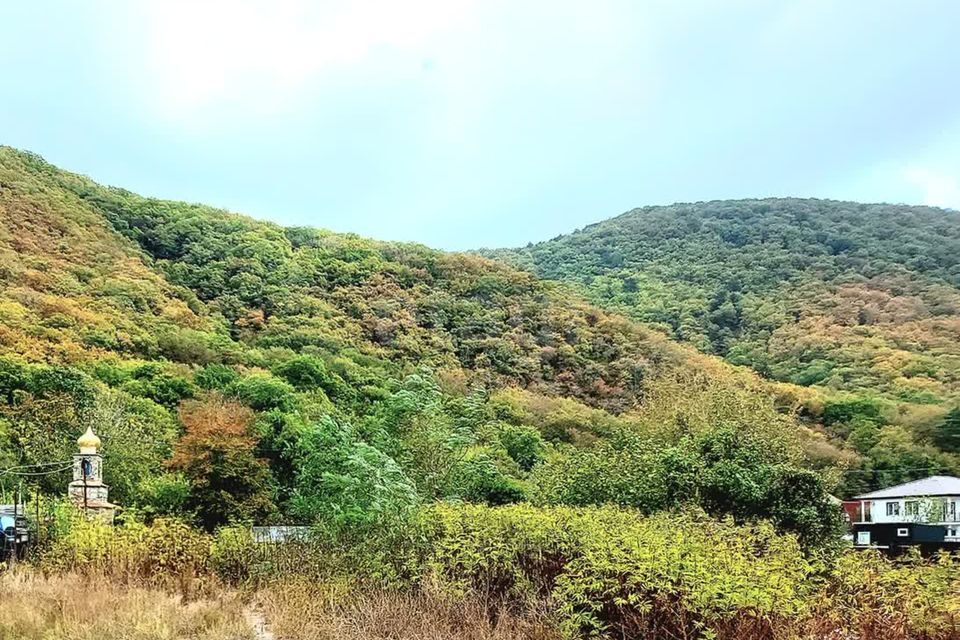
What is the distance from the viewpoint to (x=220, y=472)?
16.5 meters

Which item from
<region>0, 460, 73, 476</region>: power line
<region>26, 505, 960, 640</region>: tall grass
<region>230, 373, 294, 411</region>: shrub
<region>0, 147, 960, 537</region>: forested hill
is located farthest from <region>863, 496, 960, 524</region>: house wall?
<region>0, 460, 73, 476</region>: power line

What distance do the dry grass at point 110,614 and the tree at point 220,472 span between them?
800 centimetres

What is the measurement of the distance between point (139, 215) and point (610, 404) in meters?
28.1

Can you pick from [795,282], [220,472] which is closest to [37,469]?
[220,472]

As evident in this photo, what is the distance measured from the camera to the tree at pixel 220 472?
16.4 m

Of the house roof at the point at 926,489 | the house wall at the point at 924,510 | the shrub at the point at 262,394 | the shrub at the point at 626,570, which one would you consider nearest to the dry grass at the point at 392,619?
the shrub at the point at 626,570

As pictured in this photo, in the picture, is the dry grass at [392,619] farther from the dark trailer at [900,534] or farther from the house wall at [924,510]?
the house wall at [924,510]

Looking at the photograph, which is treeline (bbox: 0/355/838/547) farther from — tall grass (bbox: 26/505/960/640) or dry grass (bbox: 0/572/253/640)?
dry grass (bbox: 0/572/253/640)

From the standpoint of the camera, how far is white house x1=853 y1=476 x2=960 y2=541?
25.8 m

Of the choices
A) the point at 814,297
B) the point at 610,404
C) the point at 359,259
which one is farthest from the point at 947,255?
the point at 359,259

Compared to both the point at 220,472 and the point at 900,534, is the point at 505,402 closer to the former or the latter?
the point at 900,534

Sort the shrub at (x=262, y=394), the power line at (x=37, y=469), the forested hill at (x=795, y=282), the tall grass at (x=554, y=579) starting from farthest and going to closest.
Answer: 1. the forested hill at (x=795, y=282)
2. the shrub at (x=262, y=394)
3. the power line at (x=37, y=469)
4. the tall grass at (x=554, y=579)

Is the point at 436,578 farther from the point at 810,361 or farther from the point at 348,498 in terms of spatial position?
the point at 810,361

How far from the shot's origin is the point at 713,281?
5200 centimetres
